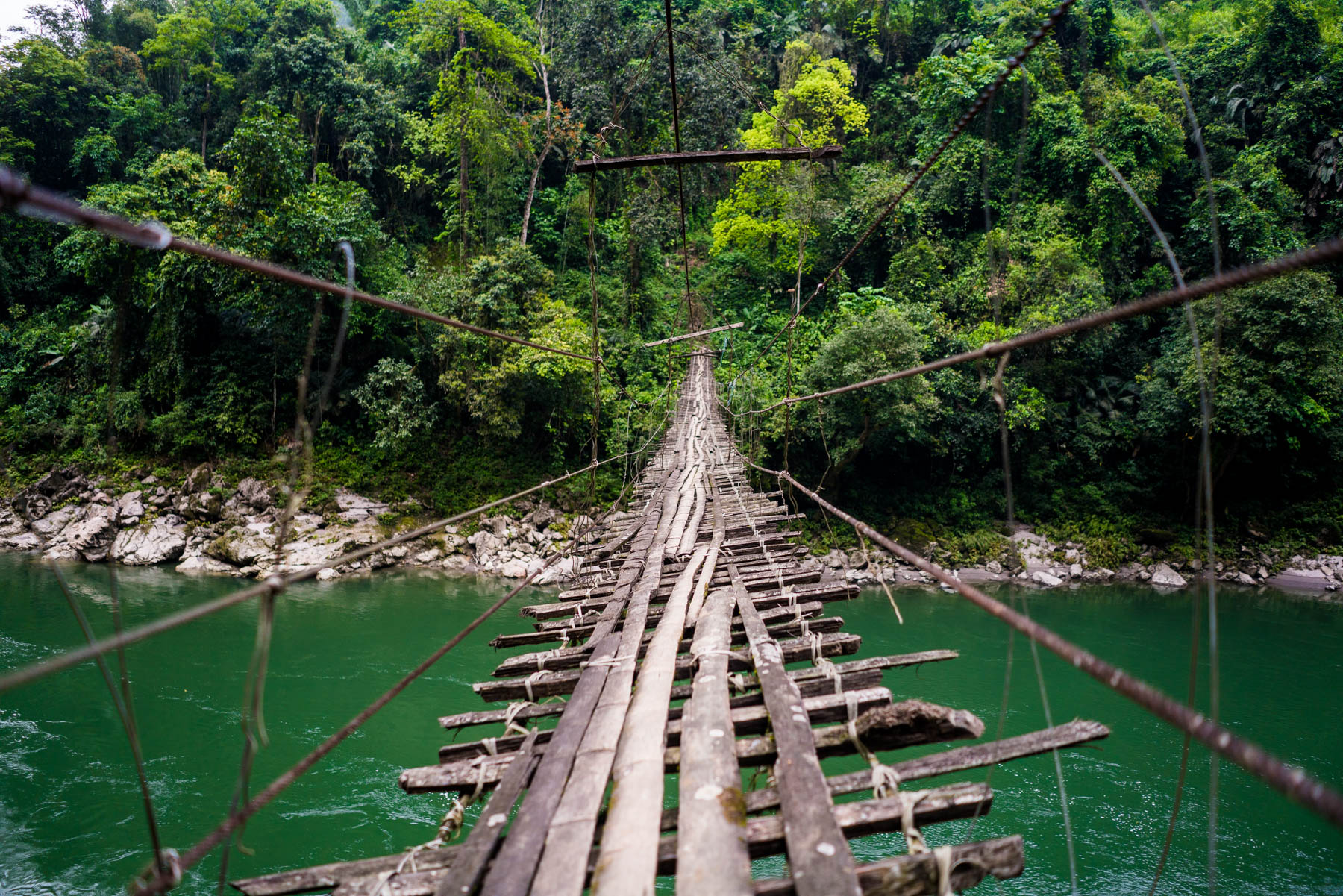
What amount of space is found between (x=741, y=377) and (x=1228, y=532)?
7732 millimetres

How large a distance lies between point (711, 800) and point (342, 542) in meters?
8.88

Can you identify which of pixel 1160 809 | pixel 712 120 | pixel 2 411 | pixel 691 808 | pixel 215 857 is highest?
pixel 712 120

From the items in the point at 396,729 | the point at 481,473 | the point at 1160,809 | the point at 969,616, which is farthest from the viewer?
the point at 481,473

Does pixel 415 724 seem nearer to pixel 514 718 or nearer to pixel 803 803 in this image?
pixel 514 718

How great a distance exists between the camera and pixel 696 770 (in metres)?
1.17

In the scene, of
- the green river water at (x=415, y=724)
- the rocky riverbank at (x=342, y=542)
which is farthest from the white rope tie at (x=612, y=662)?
the rocky riverbank at (x=342, y=542)

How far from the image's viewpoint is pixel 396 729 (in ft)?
16.4

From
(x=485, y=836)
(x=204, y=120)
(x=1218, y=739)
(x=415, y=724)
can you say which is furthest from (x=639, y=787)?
(x=204, y=120)

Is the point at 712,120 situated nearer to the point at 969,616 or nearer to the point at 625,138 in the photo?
the point at 625,138

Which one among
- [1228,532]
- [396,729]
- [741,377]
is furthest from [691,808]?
[1228,532]

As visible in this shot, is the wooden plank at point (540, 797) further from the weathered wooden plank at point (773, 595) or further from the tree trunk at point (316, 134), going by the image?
the tree trunk at point (316, 134)

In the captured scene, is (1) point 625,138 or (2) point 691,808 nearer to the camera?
(2) point 691,808

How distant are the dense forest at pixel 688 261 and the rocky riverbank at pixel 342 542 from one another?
1.83 ft

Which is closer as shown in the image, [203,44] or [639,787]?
[639,787]
